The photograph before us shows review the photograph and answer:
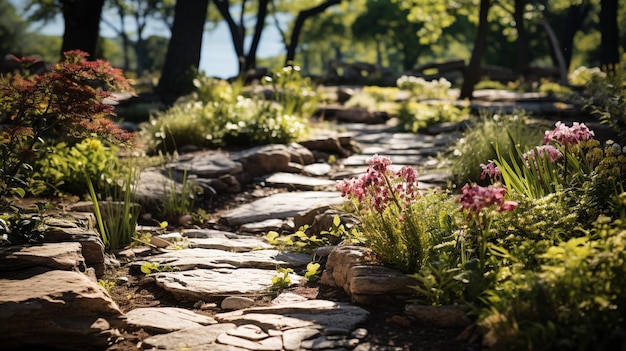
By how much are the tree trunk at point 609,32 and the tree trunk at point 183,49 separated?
33.0 ft

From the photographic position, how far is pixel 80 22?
34.7ft

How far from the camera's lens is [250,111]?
9.59 m

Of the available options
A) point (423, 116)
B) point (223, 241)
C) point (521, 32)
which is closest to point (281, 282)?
point (223, 241)

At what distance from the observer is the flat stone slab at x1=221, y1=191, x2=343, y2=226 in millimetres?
6234

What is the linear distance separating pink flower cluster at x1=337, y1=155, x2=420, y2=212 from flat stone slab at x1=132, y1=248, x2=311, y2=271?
0.95 metres

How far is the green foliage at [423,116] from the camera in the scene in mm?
11492

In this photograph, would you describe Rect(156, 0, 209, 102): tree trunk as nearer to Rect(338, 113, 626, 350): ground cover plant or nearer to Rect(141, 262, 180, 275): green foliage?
Rect(141, 262, 180, 275): green foliage

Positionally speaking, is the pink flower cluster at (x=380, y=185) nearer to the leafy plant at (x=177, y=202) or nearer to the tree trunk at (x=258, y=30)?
the leafy plant at (x=177, y=202)

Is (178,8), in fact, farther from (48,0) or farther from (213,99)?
(48,0)

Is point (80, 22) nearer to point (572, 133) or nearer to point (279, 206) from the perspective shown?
point (279, 206)

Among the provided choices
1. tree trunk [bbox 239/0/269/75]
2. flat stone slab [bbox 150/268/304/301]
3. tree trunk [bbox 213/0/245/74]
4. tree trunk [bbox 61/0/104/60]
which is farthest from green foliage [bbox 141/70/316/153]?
tree trunk [bbox 213/0/245/74]

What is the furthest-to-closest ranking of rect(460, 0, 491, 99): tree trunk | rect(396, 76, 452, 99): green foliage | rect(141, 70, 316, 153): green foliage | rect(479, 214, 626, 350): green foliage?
rect(396, 76, 452, 99): green foliage < rect(460, 0, 491, 99): tree trunk < rect(141, 70, 316, 153): green foliage < rect(479, 214, 626, 350): green foliage

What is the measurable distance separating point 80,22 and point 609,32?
13.6m

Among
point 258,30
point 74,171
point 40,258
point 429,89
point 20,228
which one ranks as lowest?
point 40,258
